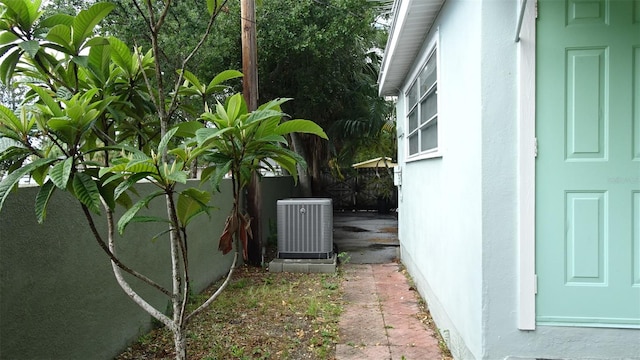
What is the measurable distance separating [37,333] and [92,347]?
626 millimetres

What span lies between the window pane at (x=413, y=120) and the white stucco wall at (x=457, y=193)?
0.99m

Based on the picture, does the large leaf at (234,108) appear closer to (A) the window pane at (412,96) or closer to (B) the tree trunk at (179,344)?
(B) the tree trunk at (179,344)

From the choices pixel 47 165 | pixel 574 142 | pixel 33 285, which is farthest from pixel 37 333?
pixel 574 142

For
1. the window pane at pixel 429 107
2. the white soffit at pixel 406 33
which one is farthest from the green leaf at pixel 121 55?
the window pane at pixel 429 107

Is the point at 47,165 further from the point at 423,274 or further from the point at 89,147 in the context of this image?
the point at 423,274

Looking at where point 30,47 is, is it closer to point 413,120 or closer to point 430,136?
point 430,136

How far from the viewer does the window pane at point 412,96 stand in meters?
5.58

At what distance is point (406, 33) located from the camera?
14.6ft

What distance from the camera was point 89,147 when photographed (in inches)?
100

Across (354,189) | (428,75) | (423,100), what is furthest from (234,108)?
(354,189)

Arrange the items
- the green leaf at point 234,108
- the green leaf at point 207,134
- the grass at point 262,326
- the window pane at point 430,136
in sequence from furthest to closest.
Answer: the window pane at point 430,136 → the grass at point 262,326 → the green leaf at point 234,108 → the green leaf at point 207,134

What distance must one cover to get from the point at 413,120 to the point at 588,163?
3.42 m

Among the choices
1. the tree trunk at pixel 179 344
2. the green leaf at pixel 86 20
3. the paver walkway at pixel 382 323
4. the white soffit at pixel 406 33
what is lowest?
the paver walkway at pixel 382 323

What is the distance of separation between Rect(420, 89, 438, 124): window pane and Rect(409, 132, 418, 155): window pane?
56cm
